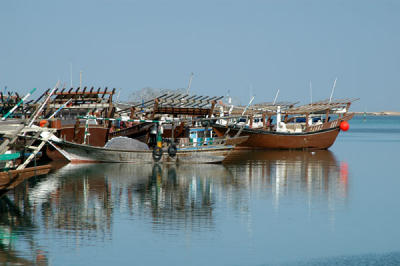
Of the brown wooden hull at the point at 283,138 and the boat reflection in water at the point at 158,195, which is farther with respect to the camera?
the brown wooden hull at the point at 283,138

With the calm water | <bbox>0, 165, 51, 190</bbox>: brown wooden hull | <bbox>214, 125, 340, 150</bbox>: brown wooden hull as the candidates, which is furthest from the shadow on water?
<bbox>214, 125, 340, 150</bbox>: brown wooden hull

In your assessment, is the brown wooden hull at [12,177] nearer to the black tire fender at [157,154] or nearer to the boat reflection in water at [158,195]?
the boat reflection in water at [158,195]

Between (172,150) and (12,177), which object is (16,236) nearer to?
(12,177)

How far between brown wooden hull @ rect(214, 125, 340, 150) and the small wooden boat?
45.7 feet

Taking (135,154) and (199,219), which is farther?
(135,154)

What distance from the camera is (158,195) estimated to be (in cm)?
2300

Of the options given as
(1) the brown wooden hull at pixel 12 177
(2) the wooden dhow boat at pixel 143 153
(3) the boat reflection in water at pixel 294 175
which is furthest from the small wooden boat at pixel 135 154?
(1) the brown wooden hull at pixel 12 177

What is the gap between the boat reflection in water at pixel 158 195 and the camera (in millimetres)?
17312

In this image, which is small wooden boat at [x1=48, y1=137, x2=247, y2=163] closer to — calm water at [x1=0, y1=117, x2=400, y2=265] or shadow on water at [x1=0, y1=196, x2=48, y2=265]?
calm water at [x1=0, y1=117, x2=400, y2=265]

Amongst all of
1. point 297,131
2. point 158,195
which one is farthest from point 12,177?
point 297,131

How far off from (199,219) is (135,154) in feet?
51.3

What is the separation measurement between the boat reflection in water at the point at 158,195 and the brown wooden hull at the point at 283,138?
41.7 feet

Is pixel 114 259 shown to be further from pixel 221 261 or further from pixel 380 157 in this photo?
pixel 380 157

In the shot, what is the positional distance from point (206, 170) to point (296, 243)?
16.1m
